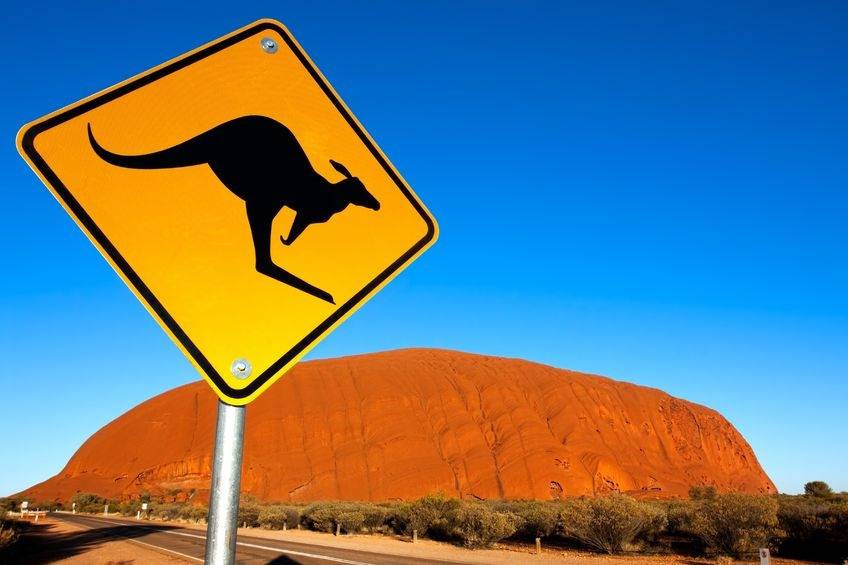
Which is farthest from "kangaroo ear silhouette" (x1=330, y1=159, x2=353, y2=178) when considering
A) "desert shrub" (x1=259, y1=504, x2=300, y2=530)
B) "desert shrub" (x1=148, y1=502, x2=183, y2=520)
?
"desert shrub" (x1=148, y1=502, x2=183, y2=520)

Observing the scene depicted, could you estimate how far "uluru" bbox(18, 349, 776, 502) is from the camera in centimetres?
5950

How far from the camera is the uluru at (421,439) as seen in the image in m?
59.5

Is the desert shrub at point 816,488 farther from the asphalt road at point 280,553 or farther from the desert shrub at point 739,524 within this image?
the asphalt road at point 280,553

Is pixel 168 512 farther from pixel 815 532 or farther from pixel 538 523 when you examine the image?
pixel 815 532

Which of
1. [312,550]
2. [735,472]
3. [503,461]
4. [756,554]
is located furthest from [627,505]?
[735,472]

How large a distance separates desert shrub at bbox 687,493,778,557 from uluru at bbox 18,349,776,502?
126 ft

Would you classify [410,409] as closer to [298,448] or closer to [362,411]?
[362,411]

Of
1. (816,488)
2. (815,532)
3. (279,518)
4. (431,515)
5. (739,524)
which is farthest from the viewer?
(816,488)

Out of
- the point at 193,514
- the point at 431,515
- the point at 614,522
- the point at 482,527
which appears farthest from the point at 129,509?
the point at 614,522

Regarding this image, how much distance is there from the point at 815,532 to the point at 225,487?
23.9 meters

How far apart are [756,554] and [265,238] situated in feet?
75.8

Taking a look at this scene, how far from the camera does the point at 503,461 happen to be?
60781 millimetres

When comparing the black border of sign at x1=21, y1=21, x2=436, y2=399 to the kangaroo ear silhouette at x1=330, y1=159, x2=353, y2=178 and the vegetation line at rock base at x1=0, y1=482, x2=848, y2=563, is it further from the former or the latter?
the vegetation line at rock base at x1=0, y1=482, x2=848, y2=563

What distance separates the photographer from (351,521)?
32.1 meters
